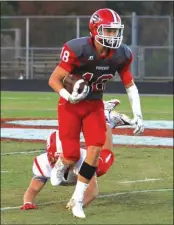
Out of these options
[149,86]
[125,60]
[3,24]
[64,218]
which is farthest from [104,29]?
[3,24]

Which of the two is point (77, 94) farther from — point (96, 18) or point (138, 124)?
point (138, 124)

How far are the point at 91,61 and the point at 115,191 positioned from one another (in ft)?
14.5

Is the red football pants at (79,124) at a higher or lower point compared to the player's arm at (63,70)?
lower

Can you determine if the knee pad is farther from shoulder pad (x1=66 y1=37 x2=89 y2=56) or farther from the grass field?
the grass field

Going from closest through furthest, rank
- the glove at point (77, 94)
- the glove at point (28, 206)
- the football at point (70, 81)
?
the glove at point (77, 94) → the football at point (70, 81) → the glove at point (28, 206)

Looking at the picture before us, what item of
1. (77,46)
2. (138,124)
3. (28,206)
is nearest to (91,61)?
(77,46)

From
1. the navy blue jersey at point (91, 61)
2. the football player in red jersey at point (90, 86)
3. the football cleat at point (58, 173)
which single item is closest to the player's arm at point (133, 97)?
the football player in red jersey at point (90, 86)

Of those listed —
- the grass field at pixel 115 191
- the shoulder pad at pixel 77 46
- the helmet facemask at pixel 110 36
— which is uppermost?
the helmet facemask at pixel 110 36

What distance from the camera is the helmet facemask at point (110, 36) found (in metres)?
7.20

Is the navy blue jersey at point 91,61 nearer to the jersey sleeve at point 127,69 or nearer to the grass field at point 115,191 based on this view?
the jersey sleeve at point 127,69

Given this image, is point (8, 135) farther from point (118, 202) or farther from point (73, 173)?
point (73, 173)

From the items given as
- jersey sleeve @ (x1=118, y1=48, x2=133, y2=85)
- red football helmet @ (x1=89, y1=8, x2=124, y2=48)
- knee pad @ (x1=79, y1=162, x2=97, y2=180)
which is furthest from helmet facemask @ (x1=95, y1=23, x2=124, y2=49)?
knee pad @ (x1=79, y1=162, x2=97, y2=180)

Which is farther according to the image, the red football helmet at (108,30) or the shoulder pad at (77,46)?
the shoulder pad at (77,46)

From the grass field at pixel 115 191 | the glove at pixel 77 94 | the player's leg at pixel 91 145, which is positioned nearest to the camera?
the glove at pixel 77 94
